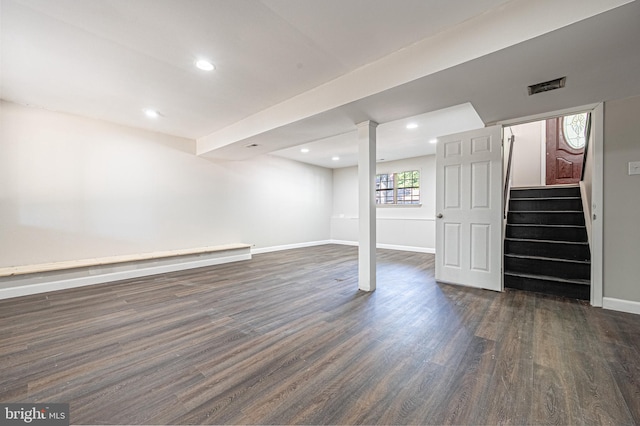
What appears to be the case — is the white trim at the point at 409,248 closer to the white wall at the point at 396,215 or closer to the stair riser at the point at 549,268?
the white wall at the point at 396,215

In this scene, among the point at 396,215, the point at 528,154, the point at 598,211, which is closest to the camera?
the point at 598,211

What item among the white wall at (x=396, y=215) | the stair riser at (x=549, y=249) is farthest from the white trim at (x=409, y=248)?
the stair riser at (x=549, y=249)

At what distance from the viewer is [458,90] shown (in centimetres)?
243

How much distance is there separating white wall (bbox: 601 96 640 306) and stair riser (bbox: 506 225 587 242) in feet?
2.47

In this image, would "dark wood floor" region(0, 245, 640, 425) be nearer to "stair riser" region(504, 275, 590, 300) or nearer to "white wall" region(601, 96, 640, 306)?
"stair riser" region(504, 275, 590, 300)

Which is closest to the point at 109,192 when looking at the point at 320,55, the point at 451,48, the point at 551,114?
the point at 320,55

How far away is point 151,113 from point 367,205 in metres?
3.51

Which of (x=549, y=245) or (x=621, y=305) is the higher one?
(x=549, y=245)

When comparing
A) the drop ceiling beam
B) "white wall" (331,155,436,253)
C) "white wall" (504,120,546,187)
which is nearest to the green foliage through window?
"white wall" (331,155,436,253)

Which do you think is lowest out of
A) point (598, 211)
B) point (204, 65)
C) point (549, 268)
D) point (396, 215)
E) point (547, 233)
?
point (549, 268)

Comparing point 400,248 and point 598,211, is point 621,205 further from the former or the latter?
point 400,248

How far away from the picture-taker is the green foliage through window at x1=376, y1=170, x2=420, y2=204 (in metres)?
7.14

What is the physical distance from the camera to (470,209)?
11.6 ft

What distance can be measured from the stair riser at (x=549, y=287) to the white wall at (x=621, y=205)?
25 centimetres
